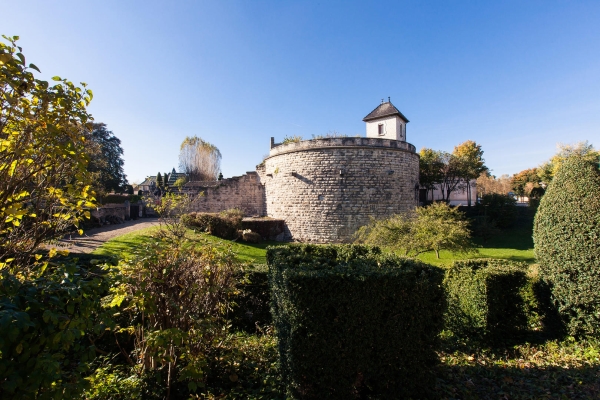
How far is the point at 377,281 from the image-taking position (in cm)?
321

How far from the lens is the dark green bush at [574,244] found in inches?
194

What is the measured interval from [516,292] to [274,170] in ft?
47.4

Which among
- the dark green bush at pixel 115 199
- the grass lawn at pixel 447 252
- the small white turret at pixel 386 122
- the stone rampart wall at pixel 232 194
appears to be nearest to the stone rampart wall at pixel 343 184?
the grass lawn at pixel 447 252

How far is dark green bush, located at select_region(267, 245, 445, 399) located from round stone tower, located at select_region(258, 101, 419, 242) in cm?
1241

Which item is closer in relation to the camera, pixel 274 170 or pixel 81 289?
pixel 81 289

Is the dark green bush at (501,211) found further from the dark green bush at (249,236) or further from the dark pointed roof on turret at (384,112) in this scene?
the dark green bush at (249,236)

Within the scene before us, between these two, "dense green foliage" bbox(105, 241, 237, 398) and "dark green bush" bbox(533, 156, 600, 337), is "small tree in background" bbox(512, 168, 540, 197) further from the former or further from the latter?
"dense green foliage" bbox(105, 241, 237, 398)

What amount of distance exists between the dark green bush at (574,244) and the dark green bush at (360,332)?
3.53 m

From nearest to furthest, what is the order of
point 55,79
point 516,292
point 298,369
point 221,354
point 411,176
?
1. point 55,79
2. point 298,369
3. point 221,354
4. point 516,292
5. point 411,176

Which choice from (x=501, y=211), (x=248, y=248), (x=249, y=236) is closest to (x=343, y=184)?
(x=249, y=236)

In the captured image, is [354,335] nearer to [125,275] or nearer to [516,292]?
[125,275]

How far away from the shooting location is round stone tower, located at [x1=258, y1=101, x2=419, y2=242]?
1616cm

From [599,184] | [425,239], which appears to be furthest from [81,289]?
[425,239]

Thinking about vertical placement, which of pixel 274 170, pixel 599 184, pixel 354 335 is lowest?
pixel 354 335
